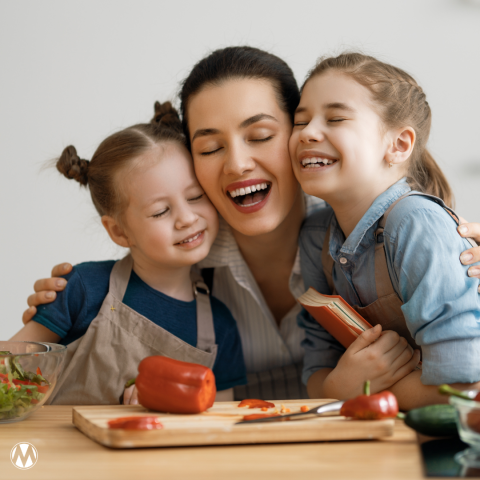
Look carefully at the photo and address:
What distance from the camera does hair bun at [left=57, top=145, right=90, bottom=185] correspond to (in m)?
1.78

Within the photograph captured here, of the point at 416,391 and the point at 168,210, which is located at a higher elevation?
the point at 168,210

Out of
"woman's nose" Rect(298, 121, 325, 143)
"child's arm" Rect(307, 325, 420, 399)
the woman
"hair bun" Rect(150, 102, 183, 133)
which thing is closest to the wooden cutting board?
"child's arm" Rect(307, 325, 420, 399)

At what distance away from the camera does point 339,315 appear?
51.3 inches

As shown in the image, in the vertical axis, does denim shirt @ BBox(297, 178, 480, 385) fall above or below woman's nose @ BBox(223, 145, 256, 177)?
below

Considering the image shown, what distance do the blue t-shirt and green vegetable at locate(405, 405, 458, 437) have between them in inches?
34.4

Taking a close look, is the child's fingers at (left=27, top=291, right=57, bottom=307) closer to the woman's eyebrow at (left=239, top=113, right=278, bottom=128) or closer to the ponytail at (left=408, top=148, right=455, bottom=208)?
the woman's eyebrow at (left=239, top=113, right=278, bottom=128)

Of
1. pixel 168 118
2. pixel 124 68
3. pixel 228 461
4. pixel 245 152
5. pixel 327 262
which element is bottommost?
pixel 228 461

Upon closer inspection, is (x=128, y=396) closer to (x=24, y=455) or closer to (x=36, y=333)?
(x=36, y=333)

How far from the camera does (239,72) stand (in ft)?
5.32

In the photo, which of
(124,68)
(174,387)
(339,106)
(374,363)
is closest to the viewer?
(174,387)

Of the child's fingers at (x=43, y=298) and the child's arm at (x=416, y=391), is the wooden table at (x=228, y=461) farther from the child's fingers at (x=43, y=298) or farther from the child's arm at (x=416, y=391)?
the child's fingers at (x=43, y=298)

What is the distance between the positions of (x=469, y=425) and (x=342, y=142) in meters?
0.75

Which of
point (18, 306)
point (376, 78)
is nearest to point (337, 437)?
point (376, 78)

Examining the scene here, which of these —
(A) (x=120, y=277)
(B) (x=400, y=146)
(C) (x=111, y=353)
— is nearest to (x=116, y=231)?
(A) (x=120, y=277)
